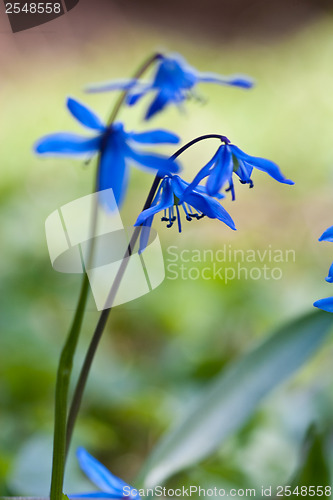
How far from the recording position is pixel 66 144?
46 cm

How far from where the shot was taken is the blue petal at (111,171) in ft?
1.66

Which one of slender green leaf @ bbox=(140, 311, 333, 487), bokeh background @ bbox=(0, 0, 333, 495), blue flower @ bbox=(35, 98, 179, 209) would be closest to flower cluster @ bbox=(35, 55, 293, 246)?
blue flower @ bbox=(35, 98, 179, 209)

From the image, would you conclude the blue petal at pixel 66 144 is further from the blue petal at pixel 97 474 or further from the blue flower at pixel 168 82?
the blue petal at pixel 97 474

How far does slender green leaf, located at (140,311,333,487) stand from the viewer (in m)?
0.71

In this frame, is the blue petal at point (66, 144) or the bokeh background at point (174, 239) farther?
the bokeh background at point (174, 239)

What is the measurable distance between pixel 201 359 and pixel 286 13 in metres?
2.68

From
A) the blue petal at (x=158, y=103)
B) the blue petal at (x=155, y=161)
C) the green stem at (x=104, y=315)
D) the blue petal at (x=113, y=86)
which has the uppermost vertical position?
the blue petal at (x=113, y=86)

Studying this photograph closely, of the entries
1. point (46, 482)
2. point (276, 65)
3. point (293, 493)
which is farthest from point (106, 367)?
point (276, 65)

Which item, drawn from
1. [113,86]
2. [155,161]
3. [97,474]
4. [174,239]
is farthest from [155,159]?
[174,239]

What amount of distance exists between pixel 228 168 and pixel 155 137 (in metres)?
0.08

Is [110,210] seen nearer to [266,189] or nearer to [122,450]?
[122,450]

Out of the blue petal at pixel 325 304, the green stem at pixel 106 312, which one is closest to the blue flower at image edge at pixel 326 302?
the blue petal at pixel 325 304

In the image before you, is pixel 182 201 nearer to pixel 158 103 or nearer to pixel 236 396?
pixel 158 103

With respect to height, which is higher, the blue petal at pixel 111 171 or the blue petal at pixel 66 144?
the blue petal at pixel 66 144
